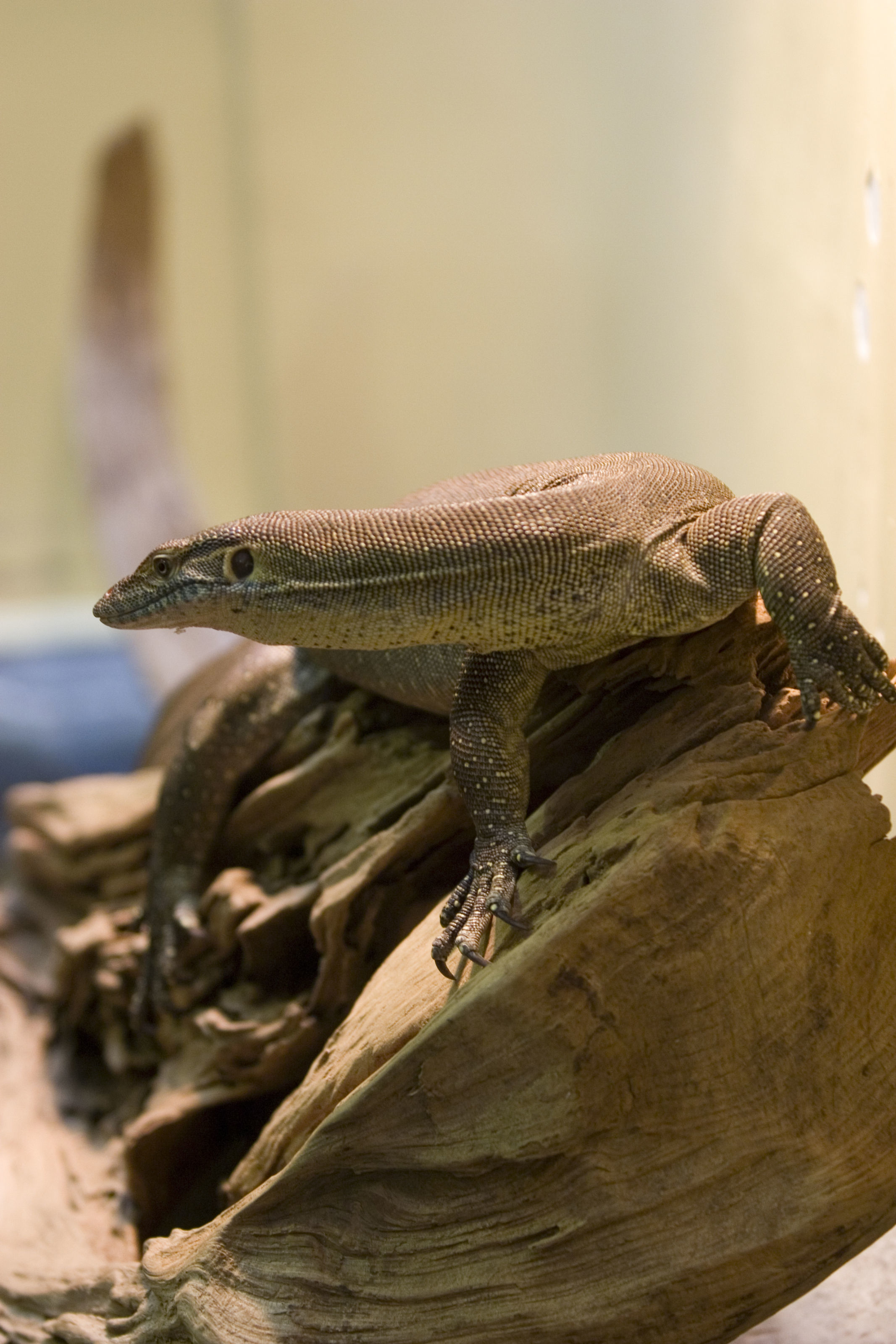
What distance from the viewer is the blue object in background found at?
25.7 feet

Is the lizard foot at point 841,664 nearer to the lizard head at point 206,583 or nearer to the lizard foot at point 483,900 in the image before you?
the lizard foot at point 483,900

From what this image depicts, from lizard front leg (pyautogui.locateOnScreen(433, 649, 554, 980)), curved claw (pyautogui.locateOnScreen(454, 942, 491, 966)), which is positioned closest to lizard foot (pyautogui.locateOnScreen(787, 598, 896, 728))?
lizard front leg (pyautogui.locateOnScreen(433, 649, 554, 980))

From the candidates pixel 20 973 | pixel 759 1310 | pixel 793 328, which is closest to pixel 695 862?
pixel 759 1310

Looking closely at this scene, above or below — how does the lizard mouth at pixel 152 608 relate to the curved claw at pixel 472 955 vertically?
above

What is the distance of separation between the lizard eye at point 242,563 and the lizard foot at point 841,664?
1309 millimetres

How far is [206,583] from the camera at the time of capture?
2820mm

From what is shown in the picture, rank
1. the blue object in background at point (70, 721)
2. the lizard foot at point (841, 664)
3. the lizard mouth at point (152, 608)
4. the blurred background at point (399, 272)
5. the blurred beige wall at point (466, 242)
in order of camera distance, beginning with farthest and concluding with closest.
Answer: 1. the blue object in background at point (70, 721)
2. the blurred background at point (399, 272)
3. the blurred beige wall at point (466, 242)
4. the lizard mouth at point (152, 608)
5. the lizard foot at point (841, 664)

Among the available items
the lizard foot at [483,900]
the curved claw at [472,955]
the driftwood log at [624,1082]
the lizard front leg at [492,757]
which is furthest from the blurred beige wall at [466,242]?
the curved claw at [472,955]

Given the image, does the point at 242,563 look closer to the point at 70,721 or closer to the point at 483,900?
the point at 483,900

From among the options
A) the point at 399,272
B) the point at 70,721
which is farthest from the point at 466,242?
the point at 70,721

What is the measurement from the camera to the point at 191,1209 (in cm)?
417

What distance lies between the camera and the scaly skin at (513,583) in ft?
8.52

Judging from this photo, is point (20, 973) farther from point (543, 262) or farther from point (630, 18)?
point (630, 18)

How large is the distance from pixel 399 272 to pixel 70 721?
12.7ft
